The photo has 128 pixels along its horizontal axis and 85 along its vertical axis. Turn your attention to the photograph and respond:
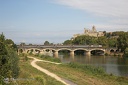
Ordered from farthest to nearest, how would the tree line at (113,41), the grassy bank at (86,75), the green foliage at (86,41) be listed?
the green foliage at (86,41) → the tree line at (113,41) → the grassy bank at (86,75)

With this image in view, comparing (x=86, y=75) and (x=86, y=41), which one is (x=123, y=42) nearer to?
(x=86, y=41)

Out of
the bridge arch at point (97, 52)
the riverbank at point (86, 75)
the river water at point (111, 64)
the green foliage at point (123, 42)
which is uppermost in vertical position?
the green foliage at point (123, 42)

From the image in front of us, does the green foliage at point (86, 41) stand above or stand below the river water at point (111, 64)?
above

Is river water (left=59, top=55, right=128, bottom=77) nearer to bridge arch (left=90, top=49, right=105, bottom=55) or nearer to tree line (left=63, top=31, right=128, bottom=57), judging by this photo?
tree line (left=63, top=31, right=128, bottom=57)

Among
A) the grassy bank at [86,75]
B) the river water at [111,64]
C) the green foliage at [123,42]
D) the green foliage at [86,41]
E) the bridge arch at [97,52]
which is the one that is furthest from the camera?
the green foliage at [86,41]

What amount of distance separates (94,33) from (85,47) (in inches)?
3417

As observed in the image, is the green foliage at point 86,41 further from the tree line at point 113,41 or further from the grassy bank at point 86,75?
the grassy bank at point 86,75

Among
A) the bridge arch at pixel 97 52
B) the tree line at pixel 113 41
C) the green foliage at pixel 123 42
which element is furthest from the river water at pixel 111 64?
the bridge arch at pixel 97 52

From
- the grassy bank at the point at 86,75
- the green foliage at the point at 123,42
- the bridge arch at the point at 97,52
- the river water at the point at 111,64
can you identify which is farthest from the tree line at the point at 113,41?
the grassy bank at the point at 86,75

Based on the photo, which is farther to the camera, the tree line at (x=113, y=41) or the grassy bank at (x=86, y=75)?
the tree line at (x=113, y=41)

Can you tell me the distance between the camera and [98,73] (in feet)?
108

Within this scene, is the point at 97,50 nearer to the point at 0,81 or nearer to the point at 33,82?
the point at 33,82

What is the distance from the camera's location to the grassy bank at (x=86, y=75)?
25264 millimetres

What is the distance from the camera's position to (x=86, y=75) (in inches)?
1181
